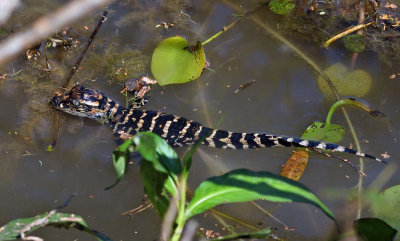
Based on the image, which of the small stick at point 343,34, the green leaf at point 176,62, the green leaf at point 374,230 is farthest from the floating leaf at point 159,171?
the small stick at point 343,34

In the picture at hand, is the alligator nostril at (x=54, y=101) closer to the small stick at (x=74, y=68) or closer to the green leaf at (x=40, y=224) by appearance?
the small stick at (x=74, y=68)

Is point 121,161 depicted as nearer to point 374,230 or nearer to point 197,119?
point 374,230

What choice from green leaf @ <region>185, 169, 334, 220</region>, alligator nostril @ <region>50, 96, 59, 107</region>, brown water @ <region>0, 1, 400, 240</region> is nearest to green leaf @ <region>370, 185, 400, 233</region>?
brown water @ <region>0, 1, 400, 240</region>

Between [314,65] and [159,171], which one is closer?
[159,171]

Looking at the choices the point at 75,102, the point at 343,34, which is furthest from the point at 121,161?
the point at 343,34

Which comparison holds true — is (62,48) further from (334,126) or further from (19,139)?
(334,126)

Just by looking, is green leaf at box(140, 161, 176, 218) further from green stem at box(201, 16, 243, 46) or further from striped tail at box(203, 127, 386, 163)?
green stem at box(201, 16, 243, 46)
